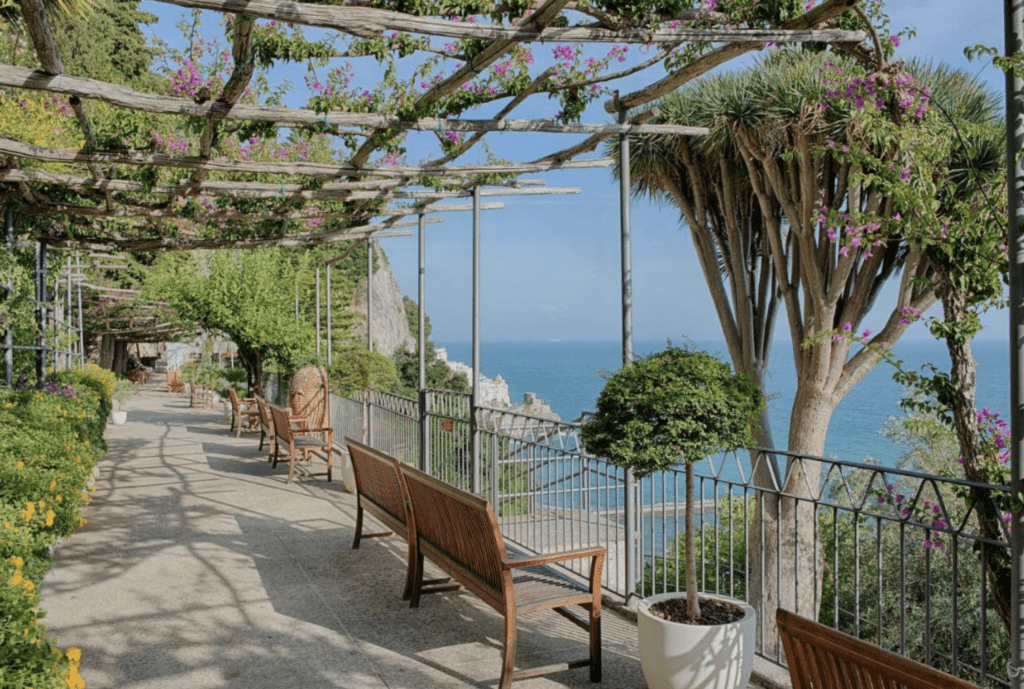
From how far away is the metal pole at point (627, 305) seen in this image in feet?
18.1

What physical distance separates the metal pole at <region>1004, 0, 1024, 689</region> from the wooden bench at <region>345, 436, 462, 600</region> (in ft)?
11.9

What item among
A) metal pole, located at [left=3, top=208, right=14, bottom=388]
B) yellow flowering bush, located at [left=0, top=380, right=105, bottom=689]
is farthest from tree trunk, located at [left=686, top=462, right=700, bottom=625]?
metal pole, located at [left=3, top=208, right=14, bottom=388]

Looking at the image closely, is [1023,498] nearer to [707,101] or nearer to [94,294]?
[707,101]

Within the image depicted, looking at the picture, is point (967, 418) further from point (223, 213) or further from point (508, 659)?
point (223, 213)

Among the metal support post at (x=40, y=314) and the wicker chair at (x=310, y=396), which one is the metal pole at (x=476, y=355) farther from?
the wicker chair at (x=310, y=396)

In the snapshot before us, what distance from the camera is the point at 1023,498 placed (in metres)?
2.68

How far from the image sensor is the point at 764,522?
261 inches

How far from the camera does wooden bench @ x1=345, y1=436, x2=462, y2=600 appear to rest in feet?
18.6

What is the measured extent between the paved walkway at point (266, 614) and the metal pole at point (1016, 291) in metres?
2.06

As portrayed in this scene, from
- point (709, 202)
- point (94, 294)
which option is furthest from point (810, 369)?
point (94, 294)

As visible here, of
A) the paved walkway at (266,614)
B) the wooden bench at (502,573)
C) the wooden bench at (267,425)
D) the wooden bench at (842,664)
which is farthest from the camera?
the wooden bench at (267,425)

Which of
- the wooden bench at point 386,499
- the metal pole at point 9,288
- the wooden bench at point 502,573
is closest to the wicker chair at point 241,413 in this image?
the metal pole at point 9,288

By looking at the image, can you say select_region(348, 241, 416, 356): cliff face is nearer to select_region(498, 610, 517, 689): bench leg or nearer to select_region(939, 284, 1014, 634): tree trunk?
select_region(939, 284, 1014, 634): tree trunk

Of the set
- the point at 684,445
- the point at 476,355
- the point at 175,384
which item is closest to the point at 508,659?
the point at 684,445
